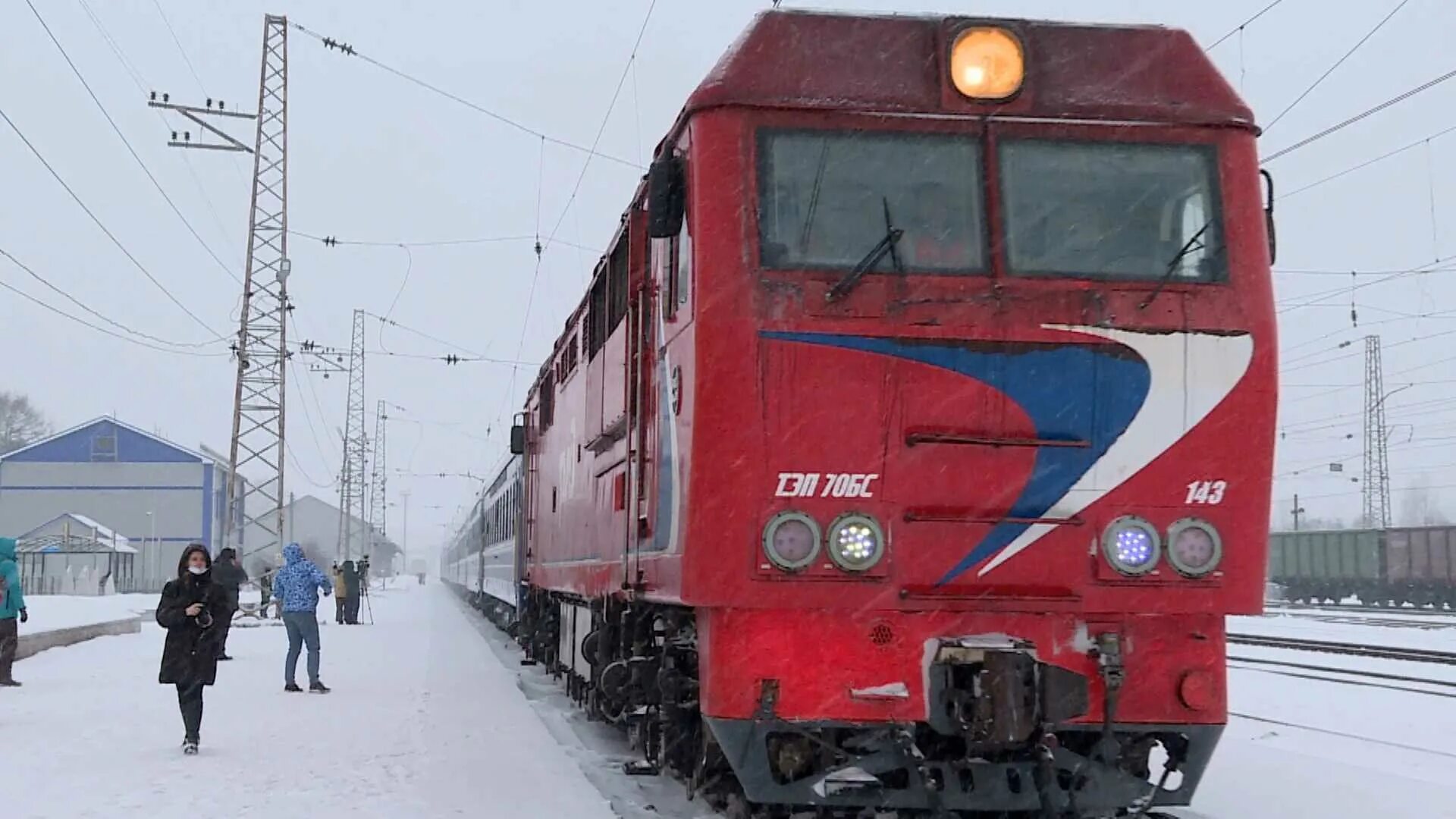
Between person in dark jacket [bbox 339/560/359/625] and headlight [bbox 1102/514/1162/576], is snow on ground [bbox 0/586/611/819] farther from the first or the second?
person in dark jacket [bbox 339/560/359/625]

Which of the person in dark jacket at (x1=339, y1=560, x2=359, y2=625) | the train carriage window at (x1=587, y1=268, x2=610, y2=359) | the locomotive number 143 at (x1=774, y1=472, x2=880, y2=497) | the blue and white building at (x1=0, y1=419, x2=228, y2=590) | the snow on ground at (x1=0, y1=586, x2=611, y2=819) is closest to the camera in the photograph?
the locomotive number 143 at (x1=774, y1=472, x2=880, y2=497)

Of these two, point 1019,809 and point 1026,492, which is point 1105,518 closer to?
point 1026,492

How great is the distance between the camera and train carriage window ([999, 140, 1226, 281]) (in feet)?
20.7

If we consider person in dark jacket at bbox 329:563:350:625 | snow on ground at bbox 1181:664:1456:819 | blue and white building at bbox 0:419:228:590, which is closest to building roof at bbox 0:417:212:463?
blue and white building at bbox 0:419:228:590

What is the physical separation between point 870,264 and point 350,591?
1080 inches

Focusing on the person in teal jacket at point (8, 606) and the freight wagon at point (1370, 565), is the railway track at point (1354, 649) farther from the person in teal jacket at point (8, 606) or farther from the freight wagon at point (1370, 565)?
the person in teal jacket at point (8, 606)

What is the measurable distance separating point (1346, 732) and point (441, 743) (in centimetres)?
764

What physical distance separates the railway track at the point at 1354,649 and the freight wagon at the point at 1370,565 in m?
14.0

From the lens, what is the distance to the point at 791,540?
19.5 ft

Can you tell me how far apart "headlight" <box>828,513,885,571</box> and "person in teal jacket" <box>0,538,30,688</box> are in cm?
1133

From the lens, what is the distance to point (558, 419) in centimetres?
1373

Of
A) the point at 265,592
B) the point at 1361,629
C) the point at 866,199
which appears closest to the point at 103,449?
the point at 265,592

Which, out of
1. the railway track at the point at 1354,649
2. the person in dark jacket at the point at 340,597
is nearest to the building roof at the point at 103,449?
the person in dark jacket at the point at 340,597

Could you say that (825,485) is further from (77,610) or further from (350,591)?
(350,591)
